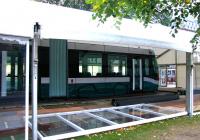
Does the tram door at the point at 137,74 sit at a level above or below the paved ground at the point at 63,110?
above

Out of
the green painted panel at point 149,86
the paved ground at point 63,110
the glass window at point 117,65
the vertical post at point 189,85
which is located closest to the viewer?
the paved ground at point 63,110

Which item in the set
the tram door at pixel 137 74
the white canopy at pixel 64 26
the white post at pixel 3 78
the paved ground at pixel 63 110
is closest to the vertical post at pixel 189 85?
the paved ground at pixel 63 110

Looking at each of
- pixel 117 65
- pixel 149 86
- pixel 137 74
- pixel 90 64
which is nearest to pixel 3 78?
pixel 90 64

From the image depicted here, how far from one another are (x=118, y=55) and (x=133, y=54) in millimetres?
1182

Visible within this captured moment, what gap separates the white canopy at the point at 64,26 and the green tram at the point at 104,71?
19.7ft

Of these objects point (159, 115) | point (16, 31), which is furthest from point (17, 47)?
point (159, 115)

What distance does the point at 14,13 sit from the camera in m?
6.70

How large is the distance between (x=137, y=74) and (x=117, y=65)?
158cm

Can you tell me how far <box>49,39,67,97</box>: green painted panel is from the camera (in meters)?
14.5

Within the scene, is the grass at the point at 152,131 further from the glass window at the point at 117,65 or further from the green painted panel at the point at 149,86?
the green painted panel at the point at 149,86

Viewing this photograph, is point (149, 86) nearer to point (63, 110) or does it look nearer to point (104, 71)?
point (104, 71)

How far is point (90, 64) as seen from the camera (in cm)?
1583

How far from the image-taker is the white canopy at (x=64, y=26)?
6.61 metres

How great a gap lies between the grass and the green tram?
19.9 ft
